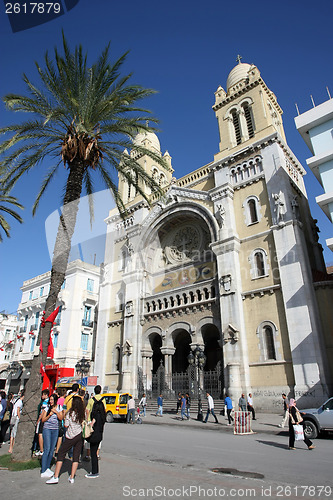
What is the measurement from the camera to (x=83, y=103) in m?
11.9

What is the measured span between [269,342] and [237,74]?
2325 centimetres

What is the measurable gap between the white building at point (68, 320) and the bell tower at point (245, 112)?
20259 millimetres

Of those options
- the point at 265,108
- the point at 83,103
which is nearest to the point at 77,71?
the point at 83,103

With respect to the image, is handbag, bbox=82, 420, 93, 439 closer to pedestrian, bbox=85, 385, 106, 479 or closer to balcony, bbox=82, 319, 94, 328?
pedestrian, bbox=85, 385, 106, 479

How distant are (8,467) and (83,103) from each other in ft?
36.0

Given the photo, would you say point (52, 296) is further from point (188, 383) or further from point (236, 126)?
point (236, 126)

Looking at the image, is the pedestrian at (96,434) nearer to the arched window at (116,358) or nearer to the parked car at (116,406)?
the parked car at (116,406)

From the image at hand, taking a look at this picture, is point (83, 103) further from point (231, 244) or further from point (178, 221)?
point (178, 221)

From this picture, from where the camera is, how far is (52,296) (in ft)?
31.7

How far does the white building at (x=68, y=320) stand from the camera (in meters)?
34.4

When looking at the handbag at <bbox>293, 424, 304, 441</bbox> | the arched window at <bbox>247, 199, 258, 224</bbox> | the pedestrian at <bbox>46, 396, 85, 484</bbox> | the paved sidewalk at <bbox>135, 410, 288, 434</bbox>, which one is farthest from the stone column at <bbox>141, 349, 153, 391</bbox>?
the pedestrian at <bbox>46, 396, 85, 484</bbox>

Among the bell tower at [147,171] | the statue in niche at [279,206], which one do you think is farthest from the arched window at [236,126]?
the bell tower at [147,171]

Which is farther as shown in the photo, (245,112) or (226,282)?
(245,112)

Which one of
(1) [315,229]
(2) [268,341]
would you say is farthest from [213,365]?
(1) [315,229]
